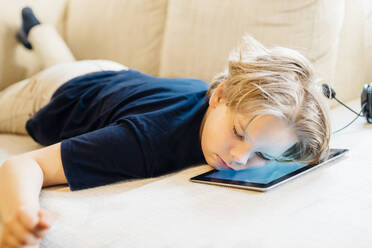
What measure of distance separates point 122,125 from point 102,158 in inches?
3.5

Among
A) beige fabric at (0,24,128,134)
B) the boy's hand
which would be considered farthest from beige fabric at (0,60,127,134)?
the boy's hand

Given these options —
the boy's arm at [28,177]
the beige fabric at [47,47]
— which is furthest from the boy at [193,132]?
the beige fabric at [47,47]

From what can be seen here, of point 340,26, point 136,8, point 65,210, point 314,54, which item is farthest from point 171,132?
point 136,8

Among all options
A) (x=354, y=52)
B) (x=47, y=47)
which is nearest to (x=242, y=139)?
(x=354, y=52)

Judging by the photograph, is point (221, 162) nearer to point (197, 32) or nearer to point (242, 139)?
point (242, 139)

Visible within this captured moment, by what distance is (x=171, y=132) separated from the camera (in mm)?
861

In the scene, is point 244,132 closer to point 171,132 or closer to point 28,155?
point 171,132

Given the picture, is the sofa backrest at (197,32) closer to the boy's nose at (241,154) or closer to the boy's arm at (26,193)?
the boy's nose at (241,154)

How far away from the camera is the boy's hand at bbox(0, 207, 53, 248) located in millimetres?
528

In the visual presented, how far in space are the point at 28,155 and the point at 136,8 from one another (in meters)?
0.92

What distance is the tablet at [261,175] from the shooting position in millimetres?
717

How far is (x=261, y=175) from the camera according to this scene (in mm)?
774

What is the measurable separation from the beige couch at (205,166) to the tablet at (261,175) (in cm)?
2

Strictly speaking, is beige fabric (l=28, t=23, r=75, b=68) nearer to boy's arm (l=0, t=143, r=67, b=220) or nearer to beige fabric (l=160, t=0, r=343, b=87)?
beige fabric (l=160, t=0, r=343, b=87)
